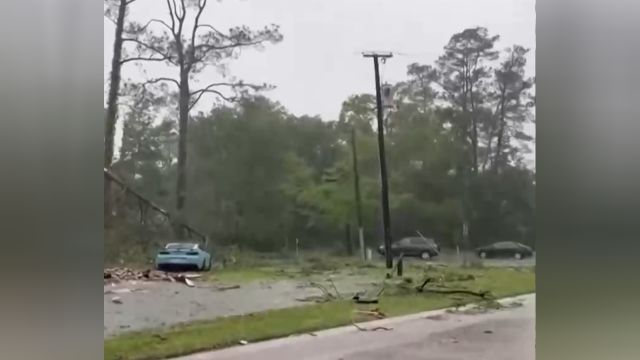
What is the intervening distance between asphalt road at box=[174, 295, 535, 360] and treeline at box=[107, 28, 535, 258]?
0.19m

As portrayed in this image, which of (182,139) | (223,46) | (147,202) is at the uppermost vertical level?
(223,46)

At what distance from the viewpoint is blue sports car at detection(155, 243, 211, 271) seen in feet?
4.73

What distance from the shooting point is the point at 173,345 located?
4.65 ft

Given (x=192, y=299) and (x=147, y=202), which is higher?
(x=147, y=202)

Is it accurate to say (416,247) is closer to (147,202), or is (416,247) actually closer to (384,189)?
(384,189)

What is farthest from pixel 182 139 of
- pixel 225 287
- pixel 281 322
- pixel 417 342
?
pixel 417 342

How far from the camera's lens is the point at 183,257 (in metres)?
1.45

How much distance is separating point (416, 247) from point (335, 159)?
0.89 ft

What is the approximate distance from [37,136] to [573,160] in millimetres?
1162

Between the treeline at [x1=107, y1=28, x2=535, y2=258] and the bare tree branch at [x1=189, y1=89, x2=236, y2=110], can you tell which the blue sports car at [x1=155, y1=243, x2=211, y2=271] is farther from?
the bare tree branch at [x1=189, y1=89, x2=236, y2=110]

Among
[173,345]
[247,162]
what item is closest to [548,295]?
[247,162]

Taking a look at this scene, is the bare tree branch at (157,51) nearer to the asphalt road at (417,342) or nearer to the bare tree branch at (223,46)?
the bare tree branch at (223,46)

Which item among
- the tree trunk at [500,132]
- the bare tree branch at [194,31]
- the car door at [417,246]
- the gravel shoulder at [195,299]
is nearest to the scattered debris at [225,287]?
the gravel shoulder at [195,299]

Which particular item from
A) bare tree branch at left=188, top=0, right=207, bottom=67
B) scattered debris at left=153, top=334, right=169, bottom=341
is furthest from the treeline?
scattered debris at left=153, top=334, right=169, bottom=341
